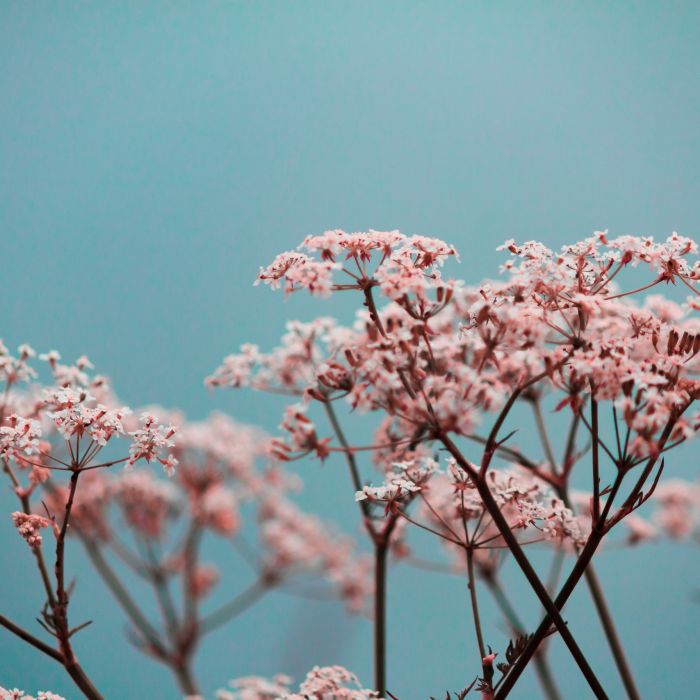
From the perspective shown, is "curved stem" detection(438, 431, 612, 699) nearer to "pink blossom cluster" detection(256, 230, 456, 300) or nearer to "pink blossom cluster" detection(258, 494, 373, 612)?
"pink blossom cluster" detection(256, 230, 456, 300)

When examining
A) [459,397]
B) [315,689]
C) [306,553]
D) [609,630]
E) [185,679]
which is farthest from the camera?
[306,553]

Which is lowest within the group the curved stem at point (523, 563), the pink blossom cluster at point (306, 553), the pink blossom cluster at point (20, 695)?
the pink blossom cluster at point (20, 695)

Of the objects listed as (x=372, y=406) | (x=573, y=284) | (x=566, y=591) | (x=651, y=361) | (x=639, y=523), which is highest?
(x=639, y=523)

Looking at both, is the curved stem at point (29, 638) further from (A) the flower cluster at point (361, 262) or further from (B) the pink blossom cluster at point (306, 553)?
(B) the pink blossom cluster at point (306, 553)

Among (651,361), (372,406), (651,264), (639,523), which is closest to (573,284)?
(651,264)

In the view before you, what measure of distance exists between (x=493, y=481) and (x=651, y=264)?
0.94 metres

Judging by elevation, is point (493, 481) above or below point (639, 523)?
below

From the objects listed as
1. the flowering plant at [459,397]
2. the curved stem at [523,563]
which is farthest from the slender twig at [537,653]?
the curved stem at [523,563]

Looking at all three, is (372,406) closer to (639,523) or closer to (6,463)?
(6,463)

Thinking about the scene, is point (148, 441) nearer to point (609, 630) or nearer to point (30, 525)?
point (30, 525)

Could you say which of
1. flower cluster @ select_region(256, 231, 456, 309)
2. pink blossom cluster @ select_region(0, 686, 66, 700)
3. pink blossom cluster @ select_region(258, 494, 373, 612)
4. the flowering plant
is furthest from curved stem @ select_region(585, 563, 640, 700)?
pink blossom cluster @ select_region(258, 494, 373, 612)

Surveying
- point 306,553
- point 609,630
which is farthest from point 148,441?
point 306,553

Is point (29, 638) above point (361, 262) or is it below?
below

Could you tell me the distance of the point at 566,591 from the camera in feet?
6.85
